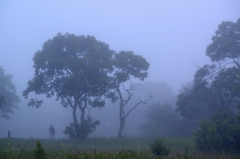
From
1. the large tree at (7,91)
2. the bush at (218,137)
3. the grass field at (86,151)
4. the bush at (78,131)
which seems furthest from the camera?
the large tree at (7,91)

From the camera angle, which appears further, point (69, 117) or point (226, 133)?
point (69, 117)

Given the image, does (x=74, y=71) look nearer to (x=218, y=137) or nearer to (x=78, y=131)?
(x=78, y=131)

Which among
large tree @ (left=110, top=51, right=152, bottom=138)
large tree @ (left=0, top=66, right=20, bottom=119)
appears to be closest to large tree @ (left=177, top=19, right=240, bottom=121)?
large tree @ (left=110, top=51, right=152, bottom=138)

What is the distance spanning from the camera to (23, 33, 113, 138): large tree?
22.6m

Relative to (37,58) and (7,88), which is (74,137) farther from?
(7,88)

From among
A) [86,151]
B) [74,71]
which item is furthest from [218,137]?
[74,71]

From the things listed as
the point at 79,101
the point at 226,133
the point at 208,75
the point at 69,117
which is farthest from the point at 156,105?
the point at 69,117

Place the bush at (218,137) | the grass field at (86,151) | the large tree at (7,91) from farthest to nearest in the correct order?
the large tree at (7,91) → the bush at (218,137) → the grass field at (86,151)

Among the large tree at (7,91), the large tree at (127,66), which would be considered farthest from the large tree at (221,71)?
the large tree at (7,91)

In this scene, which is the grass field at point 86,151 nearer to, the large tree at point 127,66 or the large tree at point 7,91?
the large tree at point 127,66

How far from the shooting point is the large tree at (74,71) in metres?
22.6

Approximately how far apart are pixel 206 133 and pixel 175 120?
23745mm

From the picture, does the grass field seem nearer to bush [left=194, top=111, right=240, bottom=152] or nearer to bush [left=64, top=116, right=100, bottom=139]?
bush [left=194, top=111, right=240, bottom=152]

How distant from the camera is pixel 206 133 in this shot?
13.9 metres
